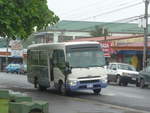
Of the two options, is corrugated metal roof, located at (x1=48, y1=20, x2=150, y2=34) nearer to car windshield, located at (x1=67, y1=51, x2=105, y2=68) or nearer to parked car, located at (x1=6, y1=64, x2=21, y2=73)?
parked car, located at (x1=6, y1=64, x2=21, y2=73)

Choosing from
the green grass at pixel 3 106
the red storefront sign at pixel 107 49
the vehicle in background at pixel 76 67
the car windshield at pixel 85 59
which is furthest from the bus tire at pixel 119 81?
the green grass at pixel 3 106

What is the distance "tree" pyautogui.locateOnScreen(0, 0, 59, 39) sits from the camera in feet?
58.6

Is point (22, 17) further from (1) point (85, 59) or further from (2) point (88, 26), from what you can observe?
(2) point (88, 26)

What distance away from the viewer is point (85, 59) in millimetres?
23547

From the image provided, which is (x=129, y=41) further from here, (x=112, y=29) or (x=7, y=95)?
(x=112, y=29)

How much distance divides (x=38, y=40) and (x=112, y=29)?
1808 cm

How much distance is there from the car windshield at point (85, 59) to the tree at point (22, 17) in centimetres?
312

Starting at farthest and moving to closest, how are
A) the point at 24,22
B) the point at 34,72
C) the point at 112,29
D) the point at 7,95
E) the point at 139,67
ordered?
the point at 112,29, the point at 139,67, the point at 34,72, the point at 24,22, the point at 7,95

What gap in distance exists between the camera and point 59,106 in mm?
18703

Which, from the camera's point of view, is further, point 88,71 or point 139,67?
point 139,67

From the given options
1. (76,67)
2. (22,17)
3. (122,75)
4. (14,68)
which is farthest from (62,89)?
(14,68)

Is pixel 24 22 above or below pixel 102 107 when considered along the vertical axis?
above

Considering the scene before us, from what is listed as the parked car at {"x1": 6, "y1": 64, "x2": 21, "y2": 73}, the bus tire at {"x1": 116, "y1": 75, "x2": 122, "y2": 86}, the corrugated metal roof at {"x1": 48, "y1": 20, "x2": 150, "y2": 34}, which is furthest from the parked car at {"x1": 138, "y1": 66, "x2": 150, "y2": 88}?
the corrugated metal roof at {"x1": 48, "y1": 20, "x2": 150, "y2": 34}

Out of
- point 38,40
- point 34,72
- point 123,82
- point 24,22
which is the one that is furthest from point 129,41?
point 38,40
